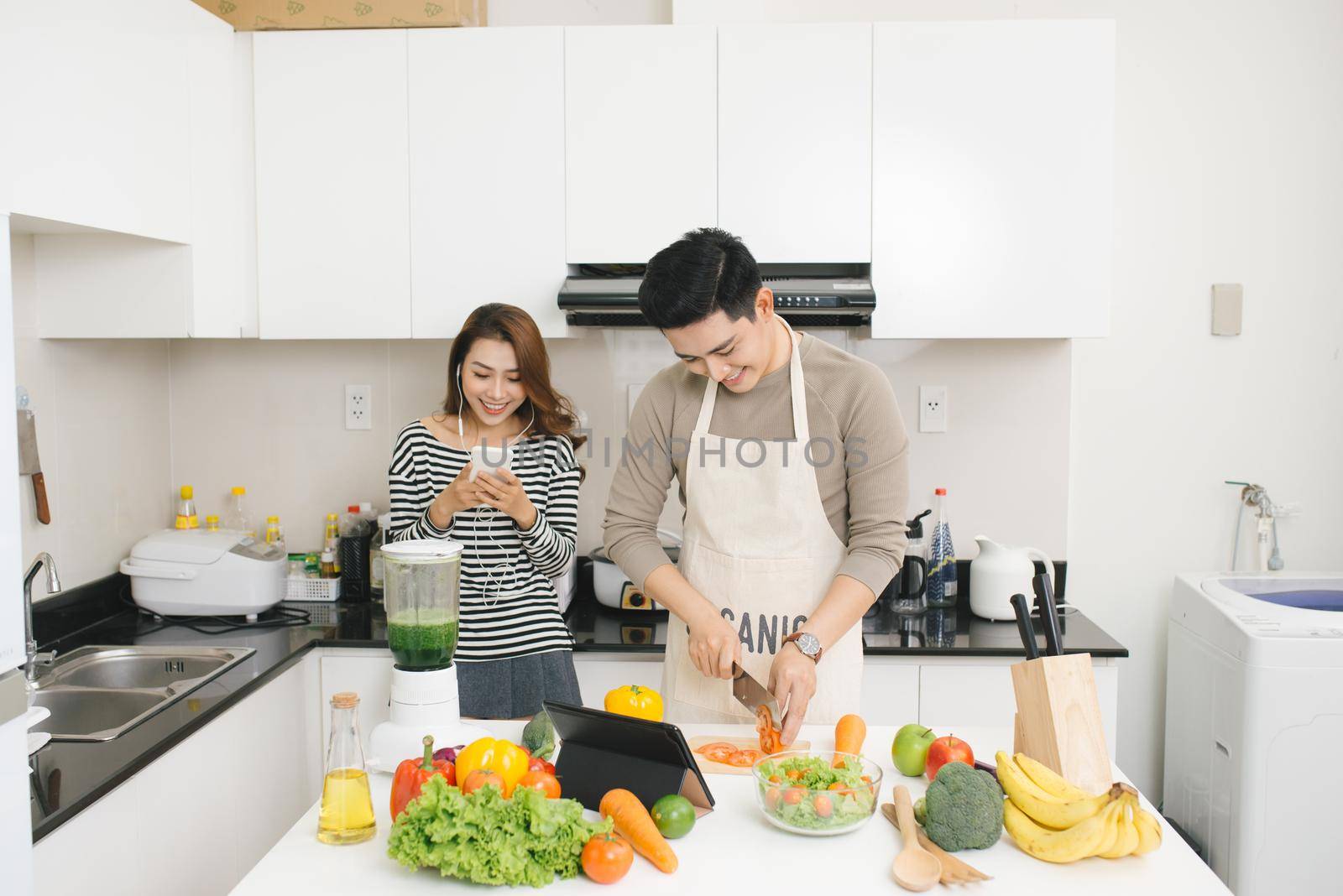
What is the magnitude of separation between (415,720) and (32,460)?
55.2 inches

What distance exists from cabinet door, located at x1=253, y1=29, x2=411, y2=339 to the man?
0.95 meters

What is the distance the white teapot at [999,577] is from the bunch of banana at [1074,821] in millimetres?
1378

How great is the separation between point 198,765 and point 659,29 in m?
1.86

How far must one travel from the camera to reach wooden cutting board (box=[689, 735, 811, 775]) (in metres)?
1.48

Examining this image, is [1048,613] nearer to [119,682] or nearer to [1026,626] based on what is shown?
[1026,626]

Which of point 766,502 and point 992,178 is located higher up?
point 992,178

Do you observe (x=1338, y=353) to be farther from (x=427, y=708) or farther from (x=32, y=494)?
(x=32, y=494)

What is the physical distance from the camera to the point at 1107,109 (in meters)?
2.47

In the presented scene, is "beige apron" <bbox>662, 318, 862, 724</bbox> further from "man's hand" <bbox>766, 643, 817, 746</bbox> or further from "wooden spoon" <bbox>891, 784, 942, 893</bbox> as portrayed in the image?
"wooden spoon" <bbox>891, 784, 942, 893</bbox>

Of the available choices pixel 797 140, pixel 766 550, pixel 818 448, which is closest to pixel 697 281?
pixel 818 448

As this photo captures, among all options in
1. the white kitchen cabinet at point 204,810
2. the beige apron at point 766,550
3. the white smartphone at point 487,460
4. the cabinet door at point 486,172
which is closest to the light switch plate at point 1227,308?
the beige apron at point 766,550

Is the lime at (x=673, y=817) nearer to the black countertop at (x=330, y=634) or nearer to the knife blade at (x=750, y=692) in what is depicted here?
the knife blade at (x=750, y=692)

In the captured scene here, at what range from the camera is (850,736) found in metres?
1.50

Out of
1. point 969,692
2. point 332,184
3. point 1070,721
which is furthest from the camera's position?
point 332,184
